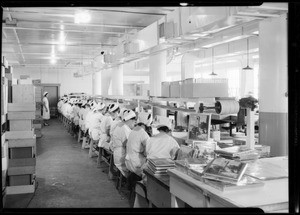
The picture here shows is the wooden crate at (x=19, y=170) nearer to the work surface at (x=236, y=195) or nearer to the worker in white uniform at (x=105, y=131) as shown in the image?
the worker in white uniform at (x=105, y=131)

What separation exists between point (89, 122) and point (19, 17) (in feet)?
8.61

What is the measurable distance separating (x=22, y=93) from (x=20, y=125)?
610mm

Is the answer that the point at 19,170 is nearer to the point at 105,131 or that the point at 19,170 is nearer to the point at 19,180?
the point at 19,180

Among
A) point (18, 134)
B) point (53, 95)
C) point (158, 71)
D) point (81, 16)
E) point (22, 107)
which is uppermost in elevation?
point (81, 16)

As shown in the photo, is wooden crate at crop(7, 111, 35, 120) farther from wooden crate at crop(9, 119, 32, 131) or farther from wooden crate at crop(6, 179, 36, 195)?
wooden crate at crop(6, 179, 36, 195)

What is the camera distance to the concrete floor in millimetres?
4309

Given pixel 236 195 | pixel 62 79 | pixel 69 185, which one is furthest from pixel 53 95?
pixel 236 195

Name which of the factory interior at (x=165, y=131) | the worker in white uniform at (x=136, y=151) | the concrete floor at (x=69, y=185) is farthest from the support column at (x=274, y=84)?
the concrete floor at (x=69, y=185)

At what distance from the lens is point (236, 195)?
1.91 m

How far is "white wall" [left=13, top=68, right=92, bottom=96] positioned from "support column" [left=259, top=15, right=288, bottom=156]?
48.8 feet
